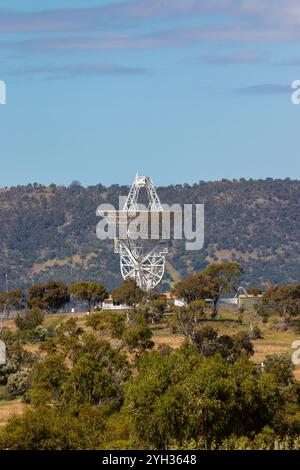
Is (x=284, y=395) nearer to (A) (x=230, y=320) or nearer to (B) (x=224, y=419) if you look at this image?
(B) (x=224, y=419)

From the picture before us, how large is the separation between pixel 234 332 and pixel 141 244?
16.6 meters

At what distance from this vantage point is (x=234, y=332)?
3812 inches

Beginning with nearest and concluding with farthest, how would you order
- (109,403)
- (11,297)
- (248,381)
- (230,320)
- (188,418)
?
(188,418) < (248,381) < (109,403) < (230,320) < (11,297)

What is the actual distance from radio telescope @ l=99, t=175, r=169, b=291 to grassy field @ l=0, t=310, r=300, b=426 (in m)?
5.55

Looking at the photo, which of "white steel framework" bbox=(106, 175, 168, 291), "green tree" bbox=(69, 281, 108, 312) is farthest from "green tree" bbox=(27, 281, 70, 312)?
"white steel framework" bbox=(106, 175, 168, 291)

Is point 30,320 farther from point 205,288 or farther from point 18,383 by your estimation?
point 18,383

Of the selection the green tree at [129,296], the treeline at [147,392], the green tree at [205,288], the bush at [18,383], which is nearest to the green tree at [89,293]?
the green tree at [129,296]

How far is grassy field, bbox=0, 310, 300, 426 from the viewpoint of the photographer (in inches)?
3467
